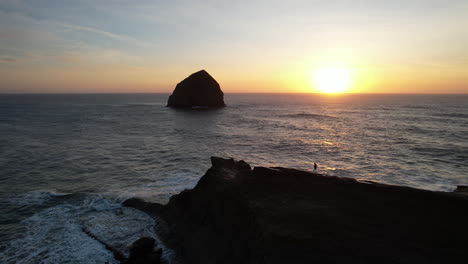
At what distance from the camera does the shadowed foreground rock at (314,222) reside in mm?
7977

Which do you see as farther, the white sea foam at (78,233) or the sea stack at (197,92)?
the sea stack at (197,92)

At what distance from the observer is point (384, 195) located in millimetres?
10445

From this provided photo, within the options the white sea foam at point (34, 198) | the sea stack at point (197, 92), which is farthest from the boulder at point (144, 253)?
the sea stack at point (197, 92)

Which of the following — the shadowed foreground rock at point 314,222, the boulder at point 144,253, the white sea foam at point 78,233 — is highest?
the shadowed foreground rock at point 314,222

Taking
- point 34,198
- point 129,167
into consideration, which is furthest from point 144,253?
point 129,167

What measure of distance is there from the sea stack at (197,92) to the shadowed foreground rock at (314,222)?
316 ft

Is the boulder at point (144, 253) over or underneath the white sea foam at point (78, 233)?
over

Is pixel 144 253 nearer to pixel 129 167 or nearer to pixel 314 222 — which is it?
pixel 314 222

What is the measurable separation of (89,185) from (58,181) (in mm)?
3231

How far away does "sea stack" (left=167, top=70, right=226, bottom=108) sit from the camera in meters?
106

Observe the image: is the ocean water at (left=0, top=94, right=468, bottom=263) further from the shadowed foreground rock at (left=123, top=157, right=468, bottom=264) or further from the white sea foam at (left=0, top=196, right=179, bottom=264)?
the shadowed foreground rock at (left=123, top=157, right=468, bottom=264)

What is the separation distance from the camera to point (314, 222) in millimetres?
9172

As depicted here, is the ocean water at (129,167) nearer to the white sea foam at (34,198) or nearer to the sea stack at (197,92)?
the white sea foam at (34,198)

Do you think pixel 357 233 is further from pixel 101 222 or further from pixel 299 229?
pixel 101 222
